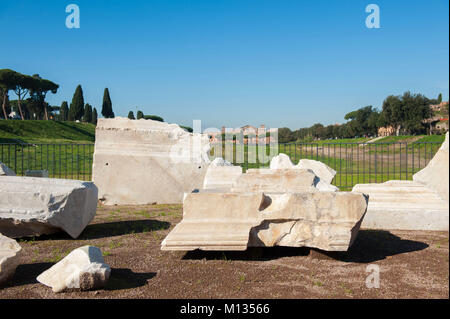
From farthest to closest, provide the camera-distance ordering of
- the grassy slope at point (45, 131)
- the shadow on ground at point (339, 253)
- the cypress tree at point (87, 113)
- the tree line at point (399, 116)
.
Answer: the cypress tree at point (87, 113) → the tree line at point (399, 116) → the grassy slope at point (45, 131) → the shadow on ground at point (339, 253)

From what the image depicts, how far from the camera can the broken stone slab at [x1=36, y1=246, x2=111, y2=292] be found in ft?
9.57

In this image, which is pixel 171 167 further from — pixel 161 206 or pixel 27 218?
pixel 27 218

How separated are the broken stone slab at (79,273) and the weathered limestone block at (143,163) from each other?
5015 mm

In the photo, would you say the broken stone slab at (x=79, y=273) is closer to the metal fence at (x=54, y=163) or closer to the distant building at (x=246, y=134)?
the metal fence at (x=54, y=163)

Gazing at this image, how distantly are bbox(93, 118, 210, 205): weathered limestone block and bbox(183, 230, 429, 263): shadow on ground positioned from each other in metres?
4.14

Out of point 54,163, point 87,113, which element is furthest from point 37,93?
point 54,163

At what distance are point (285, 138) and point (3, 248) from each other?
39.8m

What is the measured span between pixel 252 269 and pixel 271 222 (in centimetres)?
55

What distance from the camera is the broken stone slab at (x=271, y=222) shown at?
3686 millimetres

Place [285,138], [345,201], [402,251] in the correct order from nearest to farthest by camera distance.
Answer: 1. [345,201]
2. [402,251]
3. [285,138]

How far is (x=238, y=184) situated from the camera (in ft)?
17.2

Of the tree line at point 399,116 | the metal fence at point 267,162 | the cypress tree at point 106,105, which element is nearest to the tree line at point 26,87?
the cypress tree at point 106,105

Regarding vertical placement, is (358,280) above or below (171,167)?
below
